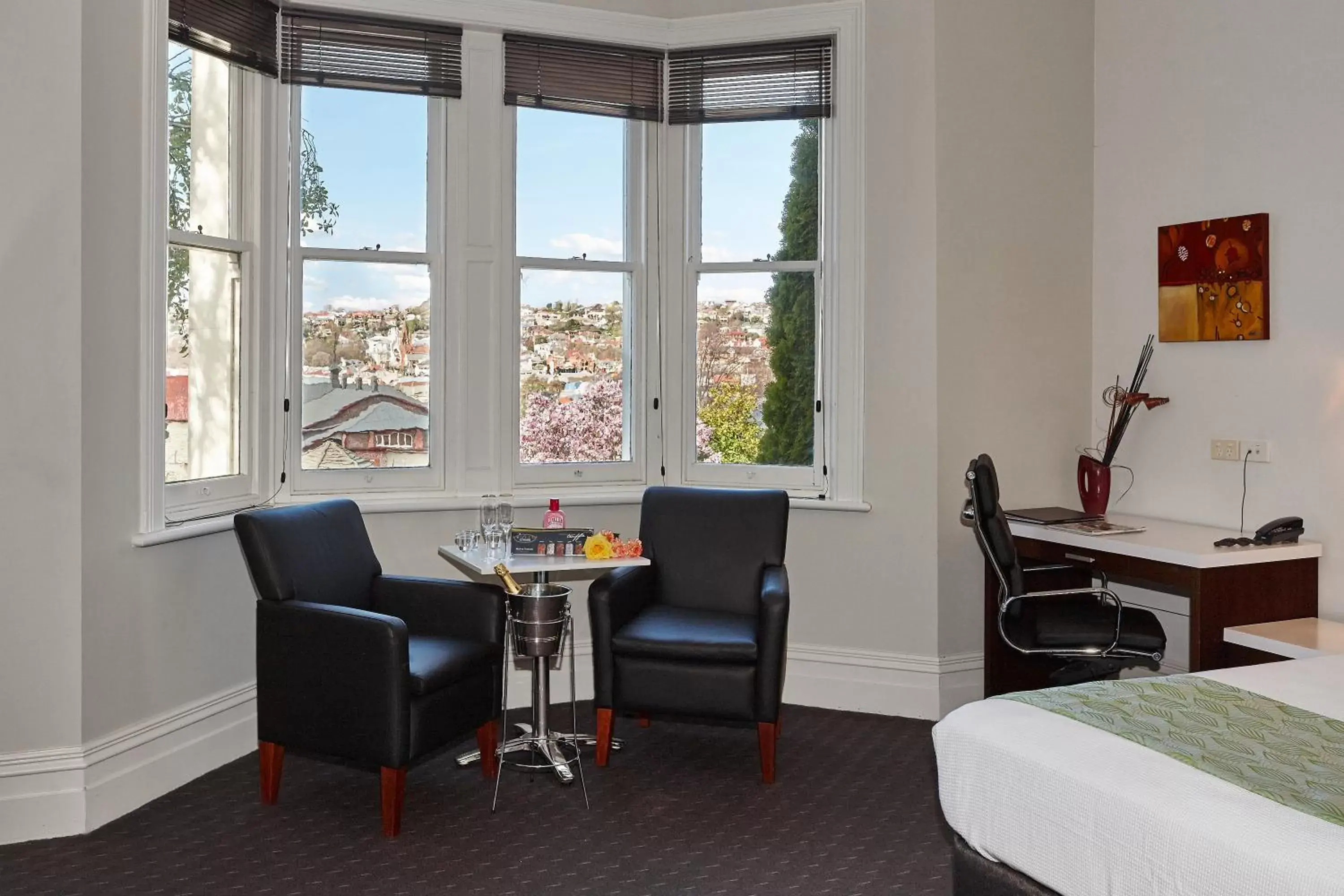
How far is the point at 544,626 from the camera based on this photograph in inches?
147

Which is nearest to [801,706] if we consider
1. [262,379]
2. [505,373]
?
[505,373]

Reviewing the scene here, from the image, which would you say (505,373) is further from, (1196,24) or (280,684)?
(1196,24)

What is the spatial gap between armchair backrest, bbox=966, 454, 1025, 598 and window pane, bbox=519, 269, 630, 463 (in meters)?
1.66

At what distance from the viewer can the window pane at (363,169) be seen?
4457 millimetres

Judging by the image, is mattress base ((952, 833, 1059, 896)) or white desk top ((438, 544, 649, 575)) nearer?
mattress base ((952, 833, 1059, 896))

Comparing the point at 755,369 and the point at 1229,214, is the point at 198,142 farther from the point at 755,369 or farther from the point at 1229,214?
the point at 1229,214

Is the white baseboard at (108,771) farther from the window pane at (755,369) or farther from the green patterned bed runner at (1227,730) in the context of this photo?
the green patterned bed runner at (1227,730)

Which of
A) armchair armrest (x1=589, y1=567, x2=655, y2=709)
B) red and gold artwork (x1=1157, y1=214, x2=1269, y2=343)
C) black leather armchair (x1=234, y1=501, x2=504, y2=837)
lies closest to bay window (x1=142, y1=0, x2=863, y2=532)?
black leather armchair (x1=234, y1=501, x2=504, y2=837)

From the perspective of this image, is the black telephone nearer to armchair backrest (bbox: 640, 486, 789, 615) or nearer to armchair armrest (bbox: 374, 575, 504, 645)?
armchair backrest (bbox: 640, 486, 789, 615)

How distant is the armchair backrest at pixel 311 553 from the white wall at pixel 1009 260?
228 centimetres

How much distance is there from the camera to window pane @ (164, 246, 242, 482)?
12.8 feet

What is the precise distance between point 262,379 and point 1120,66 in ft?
12.2

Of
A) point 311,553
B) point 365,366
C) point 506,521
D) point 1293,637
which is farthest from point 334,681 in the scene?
point 1293,637

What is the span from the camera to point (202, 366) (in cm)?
406
